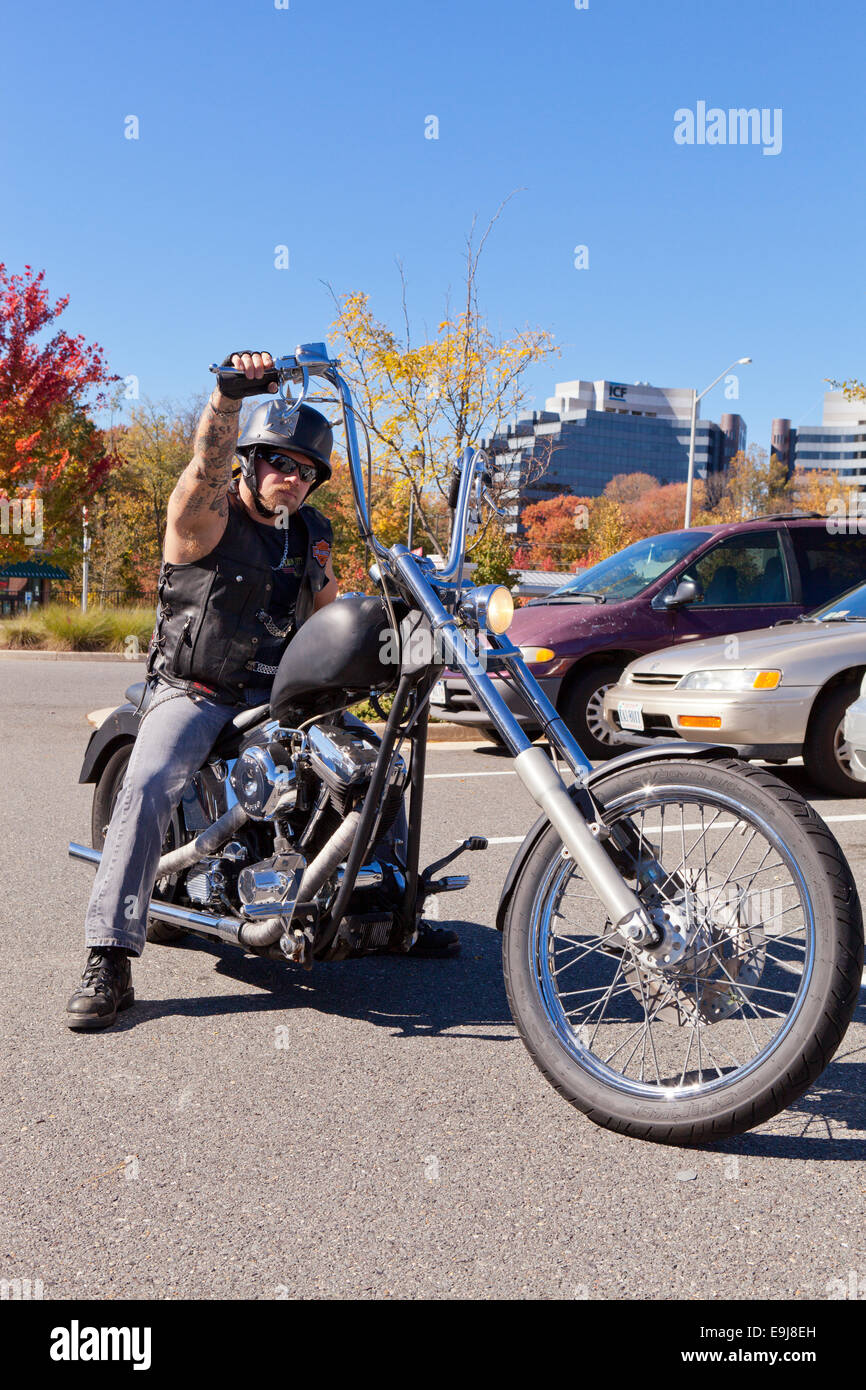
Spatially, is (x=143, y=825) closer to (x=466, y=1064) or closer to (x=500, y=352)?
(x=466, y=1064)

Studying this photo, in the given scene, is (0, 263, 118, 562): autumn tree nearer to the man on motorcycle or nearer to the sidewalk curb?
the sidewalk curb

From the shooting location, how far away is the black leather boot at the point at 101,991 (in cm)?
342

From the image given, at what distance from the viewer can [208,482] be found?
3320 millimetres

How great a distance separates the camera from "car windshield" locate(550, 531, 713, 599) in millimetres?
10000

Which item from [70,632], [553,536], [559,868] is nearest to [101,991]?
[559,868]

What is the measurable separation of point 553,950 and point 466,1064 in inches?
21.4

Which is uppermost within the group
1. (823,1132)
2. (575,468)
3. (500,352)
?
(575,468)

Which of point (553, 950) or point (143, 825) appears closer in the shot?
point (553, 950)

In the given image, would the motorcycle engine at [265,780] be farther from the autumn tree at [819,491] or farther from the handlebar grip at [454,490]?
the autumn tree at [819,491]

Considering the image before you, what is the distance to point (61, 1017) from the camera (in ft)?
11.6

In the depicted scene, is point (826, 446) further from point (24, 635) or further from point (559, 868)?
point (559, 868)

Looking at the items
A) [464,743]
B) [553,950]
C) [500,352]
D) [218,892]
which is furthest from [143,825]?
[500,352]

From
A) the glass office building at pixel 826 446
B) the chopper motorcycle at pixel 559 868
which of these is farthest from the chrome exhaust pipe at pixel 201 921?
the glass office building at pixel 826 446

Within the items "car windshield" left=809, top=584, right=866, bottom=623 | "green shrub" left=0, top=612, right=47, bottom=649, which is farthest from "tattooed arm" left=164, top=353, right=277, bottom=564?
"green shrub" left=0, top=612, right=47, bottom=649
